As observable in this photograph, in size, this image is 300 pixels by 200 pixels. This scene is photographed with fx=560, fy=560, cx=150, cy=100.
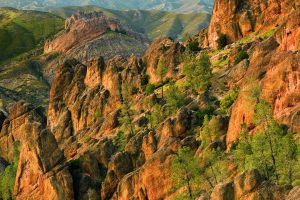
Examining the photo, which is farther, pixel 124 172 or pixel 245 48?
pixel 245 48

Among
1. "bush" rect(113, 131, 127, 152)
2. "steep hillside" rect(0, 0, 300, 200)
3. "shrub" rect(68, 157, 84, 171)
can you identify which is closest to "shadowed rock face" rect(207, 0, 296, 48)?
"steep hillside" rect(0, 0, 300, 200)

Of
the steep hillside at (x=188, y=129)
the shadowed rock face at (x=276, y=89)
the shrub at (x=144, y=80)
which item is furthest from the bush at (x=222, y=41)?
the shadowed rock face at (x=276, y=89)

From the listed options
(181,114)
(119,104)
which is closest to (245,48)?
(181,114)

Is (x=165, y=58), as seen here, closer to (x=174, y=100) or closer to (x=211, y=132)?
(x=174, y=100)

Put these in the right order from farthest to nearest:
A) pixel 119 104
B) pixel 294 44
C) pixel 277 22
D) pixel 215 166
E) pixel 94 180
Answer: pixel 119 104
pixel 277 22
pixel 94 180
pixel 294 44
pixel 215 166

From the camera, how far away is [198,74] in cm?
15400

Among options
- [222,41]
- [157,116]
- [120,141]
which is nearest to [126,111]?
[120,141]

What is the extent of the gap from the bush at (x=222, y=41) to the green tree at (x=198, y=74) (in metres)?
27.4

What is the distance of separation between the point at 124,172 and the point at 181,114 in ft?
63.7

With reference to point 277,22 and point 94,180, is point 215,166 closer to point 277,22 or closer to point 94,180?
point 94,180

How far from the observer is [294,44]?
12950 centimetres

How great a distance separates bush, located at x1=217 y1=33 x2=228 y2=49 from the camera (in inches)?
7372

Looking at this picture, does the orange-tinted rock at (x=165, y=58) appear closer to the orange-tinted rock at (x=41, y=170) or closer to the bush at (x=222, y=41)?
Result: the bush at (x=222, y=41)

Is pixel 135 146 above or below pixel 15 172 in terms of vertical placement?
above
